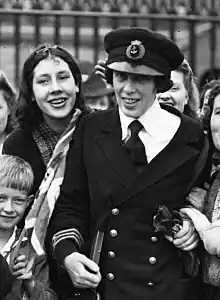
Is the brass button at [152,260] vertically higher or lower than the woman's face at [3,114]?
lower

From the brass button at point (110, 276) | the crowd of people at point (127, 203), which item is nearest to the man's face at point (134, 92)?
the crowd of people at point (127, 203)

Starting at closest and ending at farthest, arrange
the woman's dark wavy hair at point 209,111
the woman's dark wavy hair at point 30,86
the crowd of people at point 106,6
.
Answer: the woman's dark wavy hair at point 209,111, the woman's dark wavy hair at point 30,86, the crowd of people at point 106,6

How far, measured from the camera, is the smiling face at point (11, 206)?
3666 millimetres

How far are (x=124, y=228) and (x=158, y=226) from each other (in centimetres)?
16

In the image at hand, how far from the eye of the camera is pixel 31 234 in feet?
12.1

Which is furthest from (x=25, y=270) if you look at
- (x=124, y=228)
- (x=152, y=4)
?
(x=152, y=4)

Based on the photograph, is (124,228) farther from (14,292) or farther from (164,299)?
(14,292)

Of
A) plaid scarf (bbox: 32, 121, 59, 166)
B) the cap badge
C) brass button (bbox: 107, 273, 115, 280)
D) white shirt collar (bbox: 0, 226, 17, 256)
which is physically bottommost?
brass button (bbox: 107, 273, 115, 280)

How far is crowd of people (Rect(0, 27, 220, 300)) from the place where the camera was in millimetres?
3465

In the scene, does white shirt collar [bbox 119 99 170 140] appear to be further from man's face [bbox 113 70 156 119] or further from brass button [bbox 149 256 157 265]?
brass button [bbox 149 256 157 265]

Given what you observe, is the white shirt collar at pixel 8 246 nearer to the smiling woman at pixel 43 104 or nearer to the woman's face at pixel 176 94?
the smiling woman at pixel 43 104

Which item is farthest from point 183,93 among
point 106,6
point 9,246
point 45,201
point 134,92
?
point 106,6

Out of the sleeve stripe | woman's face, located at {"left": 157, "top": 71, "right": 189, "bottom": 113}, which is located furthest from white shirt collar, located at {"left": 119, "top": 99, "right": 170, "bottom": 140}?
woman's face, located at {"left": 157, "top": 71, "right": 189, "bottom": 113}

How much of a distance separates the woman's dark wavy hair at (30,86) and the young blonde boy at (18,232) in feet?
1.05
